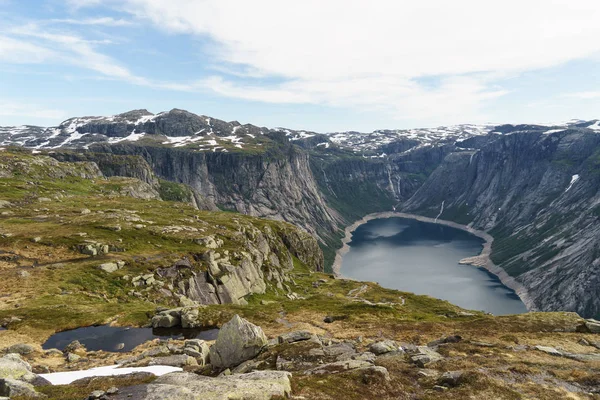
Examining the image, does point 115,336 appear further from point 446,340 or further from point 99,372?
point 446,340

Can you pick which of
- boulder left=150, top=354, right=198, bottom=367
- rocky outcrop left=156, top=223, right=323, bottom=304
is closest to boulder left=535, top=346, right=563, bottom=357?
boulder left=150, top=354, right=198, bottom=367

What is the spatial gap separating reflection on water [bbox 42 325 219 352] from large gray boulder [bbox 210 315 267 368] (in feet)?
37.8

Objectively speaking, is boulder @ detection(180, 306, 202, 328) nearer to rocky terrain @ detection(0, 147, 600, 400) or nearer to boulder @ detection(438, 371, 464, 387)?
rocky terrain @ detection(0, 147, 600, 400)

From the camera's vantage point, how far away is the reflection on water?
37.1 m

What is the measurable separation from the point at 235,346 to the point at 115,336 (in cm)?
1858

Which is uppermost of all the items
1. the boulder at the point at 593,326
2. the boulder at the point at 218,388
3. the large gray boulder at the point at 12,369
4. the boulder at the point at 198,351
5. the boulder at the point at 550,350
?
the boulder at the point at 218,388

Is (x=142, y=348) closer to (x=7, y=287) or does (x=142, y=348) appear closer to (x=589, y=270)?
(x=7, y=287)

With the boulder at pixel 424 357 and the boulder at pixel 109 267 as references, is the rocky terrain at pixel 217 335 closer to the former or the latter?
the boulder at pixel 424 357

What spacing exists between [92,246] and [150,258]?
11269mm

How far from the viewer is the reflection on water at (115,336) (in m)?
37.1

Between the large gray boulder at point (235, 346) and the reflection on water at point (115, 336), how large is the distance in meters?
11.5

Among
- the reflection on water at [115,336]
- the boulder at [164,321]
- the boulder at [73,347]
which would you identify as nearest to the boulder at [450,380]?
the reflection on water at [115,336]

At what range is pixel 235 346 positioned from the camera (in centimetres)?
3041

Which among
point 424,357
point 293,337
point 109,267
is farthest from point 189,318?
point 424,357
